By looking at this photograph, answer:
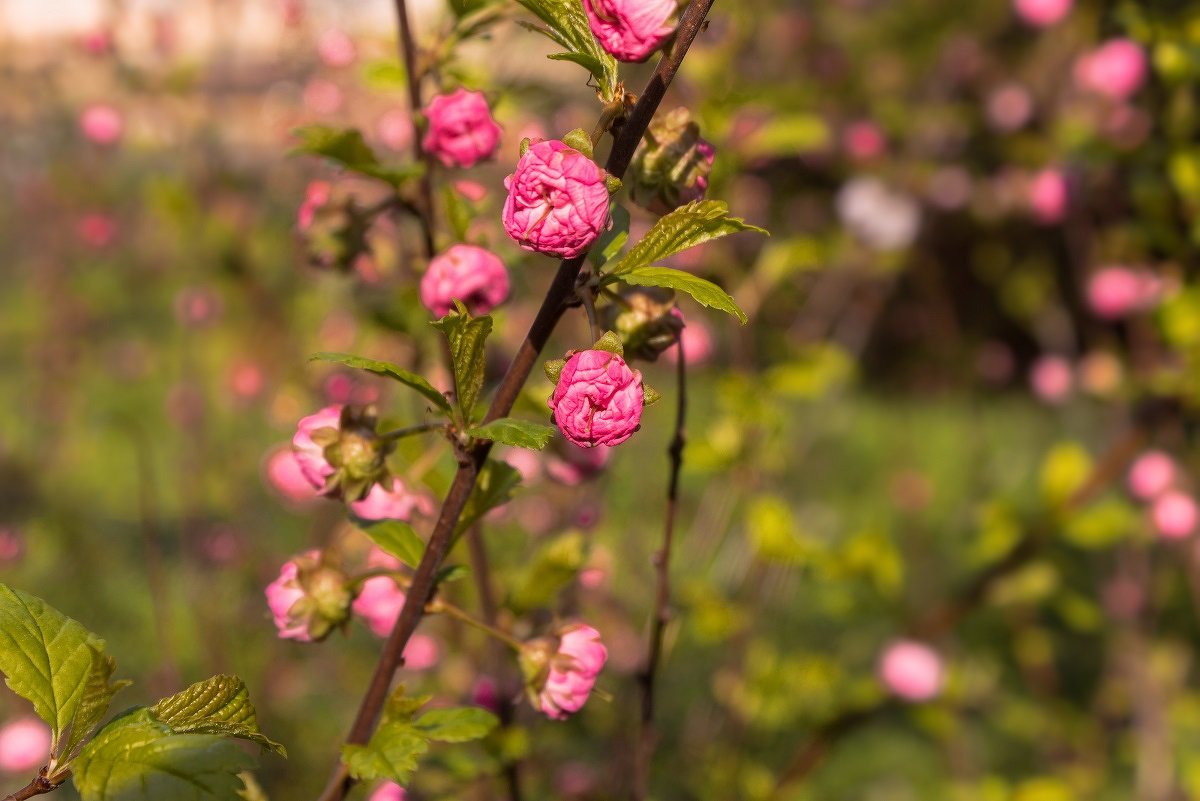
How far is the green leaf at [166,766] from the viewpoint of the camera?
1.53 ft

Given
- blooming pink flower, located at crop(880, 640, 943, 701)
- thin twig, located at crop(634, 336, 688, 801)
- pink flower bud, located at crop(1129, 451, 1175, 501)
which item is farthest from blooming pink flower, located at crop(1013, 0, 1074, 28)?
thin twig, located at crop(634, 336, 688, 801)

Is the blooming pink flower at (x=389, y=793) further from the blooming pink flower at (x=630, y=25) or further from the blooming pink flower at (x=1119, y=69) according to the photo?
Result: the blooming pink flower at (x=1119, y=69)

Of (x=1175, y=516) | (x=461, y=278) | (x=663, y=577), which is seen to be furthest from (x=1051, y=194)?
(x=461, y=278)

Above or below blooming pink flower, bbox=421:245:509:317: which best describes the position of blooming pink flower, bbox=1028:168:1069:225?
below

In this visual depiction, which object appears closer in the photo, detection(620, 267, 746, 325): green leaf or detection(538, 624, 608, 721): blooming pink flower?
detection(620, 267, 746, 325): green leaf

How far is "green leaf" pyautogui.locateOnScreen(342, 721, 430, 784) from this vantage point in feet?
1.86

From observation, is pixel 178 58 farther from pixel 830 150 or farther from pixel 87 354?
pixel 87 354

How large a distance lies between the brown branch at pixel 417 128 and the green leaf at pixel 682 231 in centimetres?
28

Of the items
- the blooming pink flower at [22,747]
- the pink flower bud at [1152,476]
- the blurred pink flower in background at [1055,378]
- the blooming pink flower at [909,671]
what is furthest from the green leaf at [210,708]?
the blurred pink flower in background at [1055,378]

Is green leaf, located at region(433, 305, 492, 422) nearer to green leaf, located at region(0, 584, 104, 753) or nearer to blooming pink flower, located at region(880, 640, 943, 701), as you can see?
green leaf, located at region(0, 584, 104, 753)

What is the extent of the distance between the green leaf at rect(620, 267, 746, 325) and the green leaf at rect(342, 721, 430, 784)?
10.6 inches

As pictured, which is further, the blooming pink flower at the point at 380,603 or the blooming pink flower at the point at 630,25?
the blooming pink flower at the point at 380,603

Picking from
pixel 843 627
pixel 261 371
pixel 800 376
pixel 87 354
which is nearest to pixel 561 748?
pixel 800 376

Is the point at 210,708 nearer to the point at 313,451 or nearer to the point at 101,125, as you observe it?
the point at 313,451
